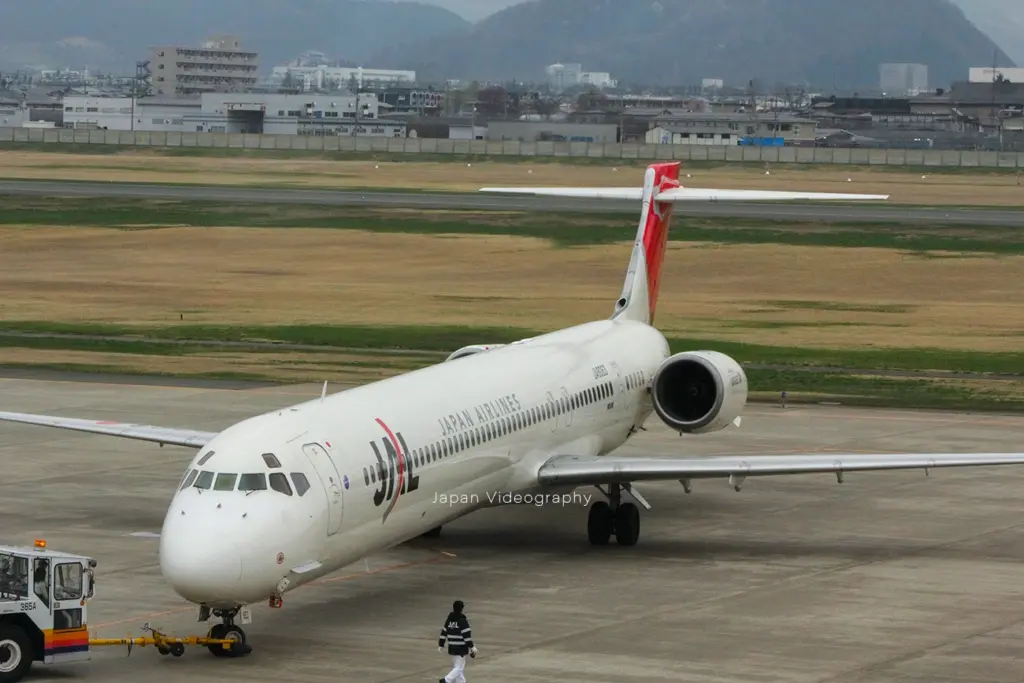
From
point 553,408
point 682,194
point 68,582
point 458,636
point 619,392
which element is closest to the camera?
point 458,636

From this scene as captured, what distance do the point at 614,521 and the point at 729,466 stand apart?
2.19 meters

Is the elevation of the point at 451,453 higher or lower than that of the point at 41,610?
higher

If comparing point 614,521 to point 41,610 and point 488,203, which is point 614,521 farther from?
point 488,203

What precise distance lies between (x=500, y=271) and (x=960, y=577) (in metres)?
46.3

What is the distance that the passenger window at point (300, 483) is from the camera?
2222 centimetres

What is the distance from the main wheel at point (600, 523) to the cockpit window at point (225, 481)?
895 cm

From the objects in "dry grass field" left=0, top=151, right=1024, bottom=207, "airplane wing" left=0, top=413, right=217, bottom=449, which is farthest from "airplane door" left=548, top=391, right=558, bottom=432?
"dry grass field" left=0, top=151, right=1024, bottom=207

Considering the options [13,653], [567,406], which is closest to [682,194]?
[567,406]

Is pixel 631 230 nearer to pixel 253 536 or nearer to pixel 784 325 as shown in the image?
pixel 784 325

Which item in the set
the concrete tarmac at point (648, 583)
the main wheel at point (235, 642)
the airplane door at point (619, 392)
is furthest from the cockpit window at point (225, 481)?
the airplane door at point (619, 392)

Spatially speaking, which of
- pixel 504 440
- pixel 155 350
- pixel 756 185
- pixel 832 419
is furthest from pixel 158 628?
pixel 756 185

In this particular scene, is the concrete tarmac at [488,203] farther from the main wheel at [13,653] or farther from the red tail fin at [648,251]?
the main wheel at [13,653]

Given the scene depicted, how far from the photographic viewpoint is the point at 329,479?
2277 cm

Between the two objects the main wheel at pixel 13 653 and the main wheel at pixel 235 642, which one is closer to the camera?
the main wheel at pixel 13 653
